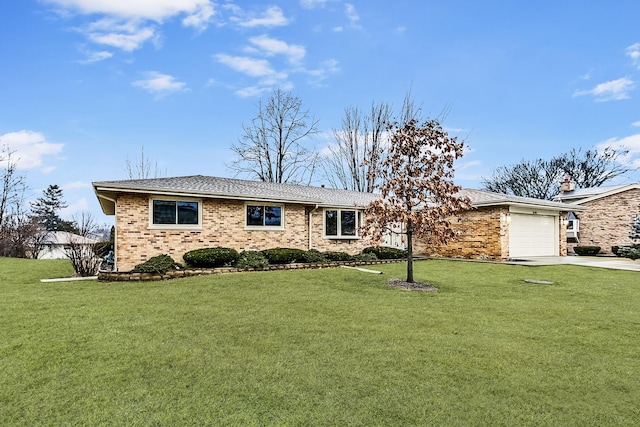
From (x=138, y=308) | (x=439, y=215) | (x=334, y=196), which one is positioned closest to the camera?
(x=138, y=308)

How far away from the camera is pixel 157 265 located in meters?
11.7

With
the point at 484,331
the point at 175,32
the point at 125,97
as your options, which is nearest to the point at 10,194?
the point at 125,97

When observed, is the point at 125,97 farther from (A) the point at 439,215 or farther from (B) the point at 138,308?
(A) the point at 439,215

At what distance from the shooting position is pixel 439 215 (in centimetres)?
A: 964

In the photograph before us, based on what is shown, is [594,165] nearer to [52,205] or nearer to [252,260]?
[252,260]

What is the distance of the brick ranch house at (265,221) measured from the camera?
1281cm

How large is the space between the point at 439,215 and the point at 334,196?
34.5 feet

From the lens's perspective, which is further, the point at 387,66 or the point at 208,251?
the point at 387,66

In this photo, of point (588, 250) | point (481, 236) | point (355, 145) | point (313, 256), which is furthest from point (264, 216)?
point (588, 250)

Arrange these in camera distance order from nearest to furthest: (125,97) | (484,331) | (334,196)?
(484,331)
(125,97)
(334,196)

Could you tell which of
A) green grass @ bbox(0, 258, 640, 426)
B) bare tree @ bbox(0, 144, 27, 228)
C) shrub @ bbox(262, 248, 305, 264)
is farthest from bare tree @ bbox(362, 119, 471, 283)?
bare tree @ bbox(0, 144, 27, 228)

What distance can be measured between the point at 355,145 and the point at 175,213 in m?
22.8

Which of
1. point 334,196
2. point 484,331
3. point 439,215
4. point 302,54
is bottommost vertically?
point 484,331

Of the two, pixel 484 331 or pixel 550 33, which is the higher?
pixel 550 33
